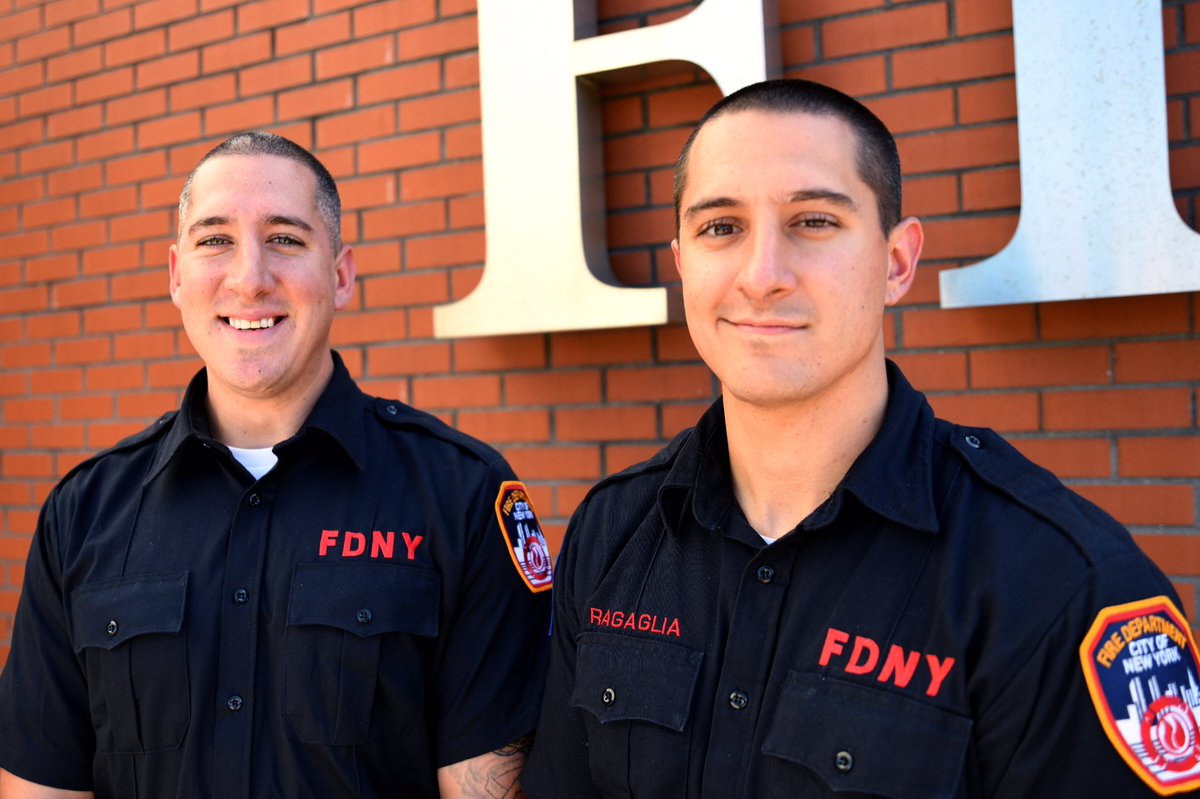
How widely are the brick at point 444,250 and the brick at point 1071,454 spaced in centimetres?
160

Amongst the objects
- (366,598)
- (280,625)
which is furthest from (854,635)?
(280,625)

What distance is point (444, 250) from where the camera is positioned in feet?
10.7

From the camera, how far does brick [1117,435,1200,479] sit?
7.70ft

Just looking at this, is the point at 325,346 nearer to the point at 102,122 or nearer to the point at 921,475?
the point at 921,475

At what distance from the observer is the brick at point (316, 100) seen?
11.3ft

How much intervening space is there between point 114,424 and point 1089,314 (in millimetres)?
3188

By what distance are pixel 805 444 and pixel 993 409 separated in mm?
1070

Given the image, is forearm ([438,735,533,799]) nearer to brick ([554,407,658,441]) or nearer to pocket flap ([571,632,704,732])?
pocket flap ([571,632,704,732])

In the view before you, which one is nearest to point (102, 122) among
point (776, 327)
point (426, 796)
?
point (426, 796)

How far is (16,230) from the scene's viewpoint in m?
4.14

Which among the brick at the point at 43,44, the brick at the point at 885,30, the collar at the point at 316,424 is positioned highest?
the brick at the point at 43,44

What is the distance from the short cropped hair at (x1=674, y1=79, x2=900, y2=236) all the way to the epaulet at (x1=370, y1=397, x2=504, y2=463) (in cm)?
83

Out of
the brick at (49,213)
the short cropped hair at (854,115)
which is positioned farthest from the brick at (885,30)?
the brick at (49,213)

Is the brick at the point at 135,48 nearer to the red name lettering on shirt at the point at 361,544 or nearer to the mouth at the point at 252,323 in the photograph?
the mouth at the point at 252,323
